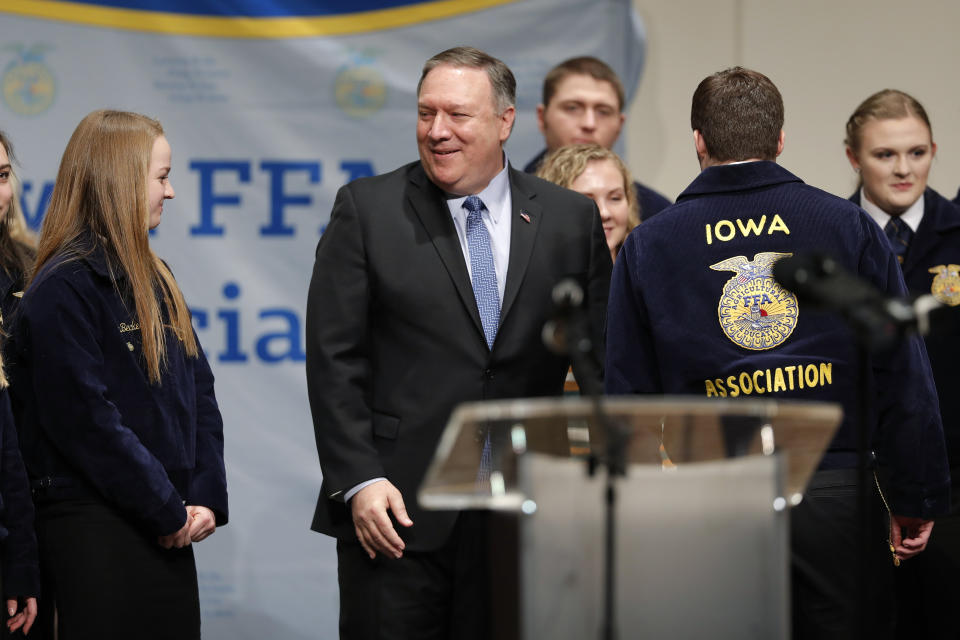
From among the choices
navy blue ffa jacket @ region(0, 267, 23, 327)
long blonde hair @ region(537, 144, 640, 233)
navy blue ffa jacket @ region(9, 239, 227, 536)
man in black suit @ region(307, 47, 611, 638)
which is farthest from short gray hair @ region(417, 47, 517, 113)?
navy blue ffa jacket @ region(0, 267, 23, 327)

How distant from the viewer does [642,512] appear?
5.13ft

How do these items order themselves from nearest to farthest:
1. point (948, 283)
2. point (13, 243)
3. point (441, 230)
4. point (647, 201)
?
1. point (441, 230)
2. point (948, 283)
3. point (13, 243)
4. point (647, 201)

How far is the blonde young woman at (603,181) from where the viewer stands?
349 centimetres

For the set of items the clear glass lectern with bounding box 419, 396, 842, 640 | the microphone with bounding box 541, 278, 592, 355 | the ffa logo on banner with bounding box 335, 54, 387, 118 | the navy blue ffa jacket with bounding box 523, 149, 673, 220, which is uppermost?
the ffa logo on banner with bounding box 335, 54, 387, 118

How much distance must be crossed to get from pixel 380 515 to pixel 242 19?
2.61m

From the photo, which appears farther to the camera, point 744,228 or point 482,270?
point 482,270

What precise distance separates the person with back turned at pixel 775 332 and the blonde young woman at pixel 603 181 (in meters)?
0.84

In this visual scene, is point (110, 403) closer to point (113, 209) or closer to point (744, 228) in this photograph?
point (113, 209)

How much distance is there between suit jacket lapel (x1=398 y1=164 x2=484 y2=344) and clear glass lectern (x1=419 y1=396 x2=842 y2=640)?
1079 millimetres

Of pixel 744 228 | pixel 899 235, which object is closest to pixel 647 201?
pixel 899 235

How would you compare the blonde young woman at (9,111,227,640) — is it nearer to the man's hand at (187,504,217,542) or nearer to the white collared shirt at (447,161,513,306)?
the man's hand at (187,504,217,542)

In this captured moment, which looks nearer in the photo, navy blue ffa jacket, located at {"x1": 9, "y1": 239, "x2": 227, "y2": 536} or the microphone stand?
the microphone stand

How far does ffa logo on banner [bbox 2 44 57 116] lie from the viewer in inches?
178

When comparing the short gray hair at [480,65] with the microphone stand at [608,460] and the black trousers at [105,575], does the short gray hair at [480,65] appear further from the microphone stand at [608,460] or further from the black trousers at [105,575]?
the microphone stand at [608,460]
